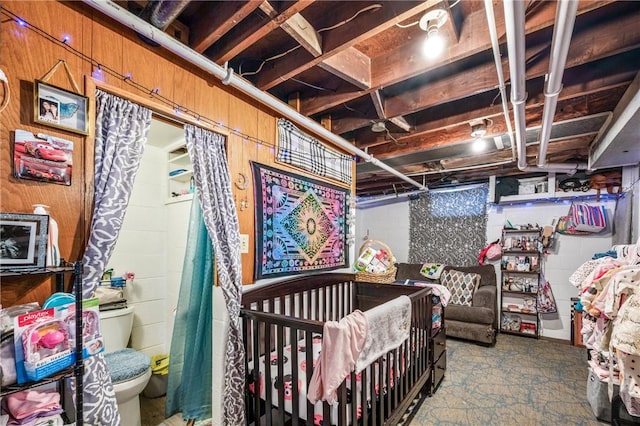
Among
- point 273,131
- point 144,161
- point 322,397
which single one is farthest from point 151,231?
point 322,397

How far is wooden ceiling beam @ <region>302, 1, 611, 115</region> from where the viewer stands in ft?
4.59

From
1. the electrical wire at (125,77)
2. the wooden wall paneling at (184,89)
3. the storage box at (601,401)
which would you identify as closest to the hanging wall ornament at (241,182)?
the electrical wire at (125,77)

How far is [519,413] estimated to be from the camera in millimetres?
2326

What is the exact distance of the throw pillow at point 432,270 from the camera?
4.59 meters

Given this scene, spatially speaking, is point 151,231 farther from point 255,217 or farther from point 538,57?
point 538,57

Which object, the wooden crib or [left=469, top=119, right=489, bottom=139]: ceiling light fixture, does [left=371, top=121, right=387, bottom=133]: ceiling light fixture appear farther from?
the wooden crib

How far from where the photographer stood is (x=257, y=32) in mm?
1496

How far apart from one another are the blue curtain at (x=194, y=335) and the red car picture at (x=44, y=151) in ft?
3.23

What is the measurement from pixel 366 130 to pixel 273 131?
3.95 ft

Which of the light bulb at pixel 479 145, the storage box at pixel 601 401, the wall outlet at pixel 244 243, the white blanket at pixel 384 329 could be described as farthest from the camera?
the light bulb at pixel 479 145

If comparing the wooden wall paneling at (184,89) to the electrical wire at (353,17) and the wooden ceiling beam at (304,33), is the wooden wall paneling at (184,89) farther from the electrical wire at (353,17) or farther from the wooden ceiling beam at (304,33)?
the electrical wire at (353,17)

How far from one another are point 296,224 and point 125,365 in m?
1.56

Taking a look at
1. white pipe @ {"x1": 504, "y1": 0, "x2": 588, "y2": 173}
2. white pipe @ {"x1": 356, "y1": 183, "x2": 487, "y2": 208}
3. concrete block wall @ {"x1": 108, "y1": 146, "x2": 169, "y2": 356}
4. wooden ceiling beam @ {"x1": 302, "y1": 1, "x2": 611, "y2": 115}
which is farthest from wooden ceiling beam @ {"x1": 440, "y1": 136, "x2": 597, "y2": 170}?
concrete block wall @ {"x1": 108, "y1": 146, "x2": 169, "y2": 356}

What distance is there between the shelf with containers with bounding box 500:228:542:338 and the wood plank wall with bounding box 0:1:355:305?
457cm
